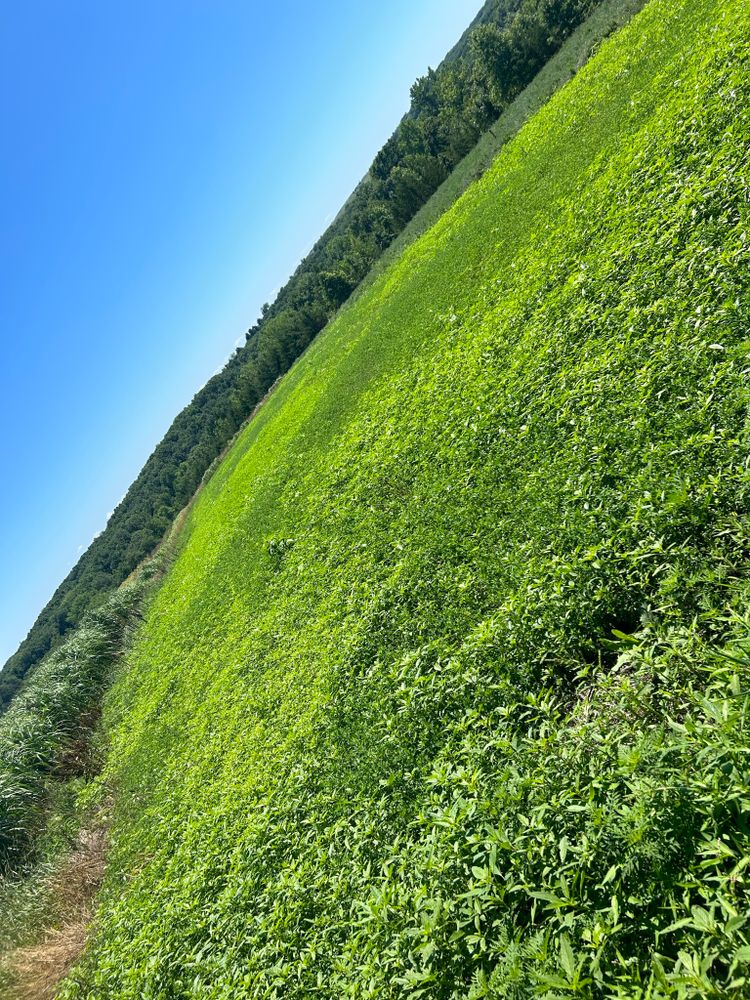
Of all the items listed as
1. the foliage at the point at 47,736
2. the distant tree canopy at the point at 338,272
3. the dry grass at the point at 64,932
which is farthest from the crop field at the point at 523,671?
the distant tree canopy at the point at 338,272

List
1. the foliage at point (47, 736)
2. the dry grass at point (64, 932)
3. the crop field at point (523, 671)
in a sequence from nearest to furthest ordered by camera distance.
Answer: the crop field at point (523, 671) < the dry grass at point (64, 932) < the foliage at point (47, 736)

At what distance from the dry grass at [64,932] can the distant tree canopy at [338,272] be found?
59.9 meters

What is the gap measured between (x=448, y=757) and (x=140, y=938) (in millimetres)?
5724

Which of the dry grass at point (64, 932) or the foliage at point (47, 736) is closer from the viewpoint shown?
the dry grass at point (64, 932)

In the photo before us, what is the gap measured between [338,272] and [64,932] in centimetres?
6721

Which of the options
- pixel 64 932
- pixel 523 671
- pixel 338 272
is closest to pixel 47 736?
pixel 64 932

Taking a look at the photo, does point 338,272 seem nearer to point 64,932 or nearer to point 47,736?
point 47,736

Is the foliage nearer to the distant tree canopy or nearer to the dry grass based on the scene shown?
the dry grass

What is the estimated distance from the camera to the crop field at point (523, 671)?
3602mm

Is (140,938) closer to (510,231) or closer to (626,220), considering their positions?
(626,220)

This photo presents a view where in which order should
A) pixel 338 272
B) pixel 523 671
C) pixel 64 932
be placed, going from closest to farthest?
pixel 523 671 < pixel 64 932 < pixel 338 272

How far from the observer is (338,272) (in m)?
68.4

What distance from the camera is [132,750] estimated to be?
16.0 metres

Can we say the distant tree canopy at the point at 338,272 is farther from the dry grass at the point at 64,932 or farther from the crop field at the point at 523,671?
the dry grass at the point at 64,932
